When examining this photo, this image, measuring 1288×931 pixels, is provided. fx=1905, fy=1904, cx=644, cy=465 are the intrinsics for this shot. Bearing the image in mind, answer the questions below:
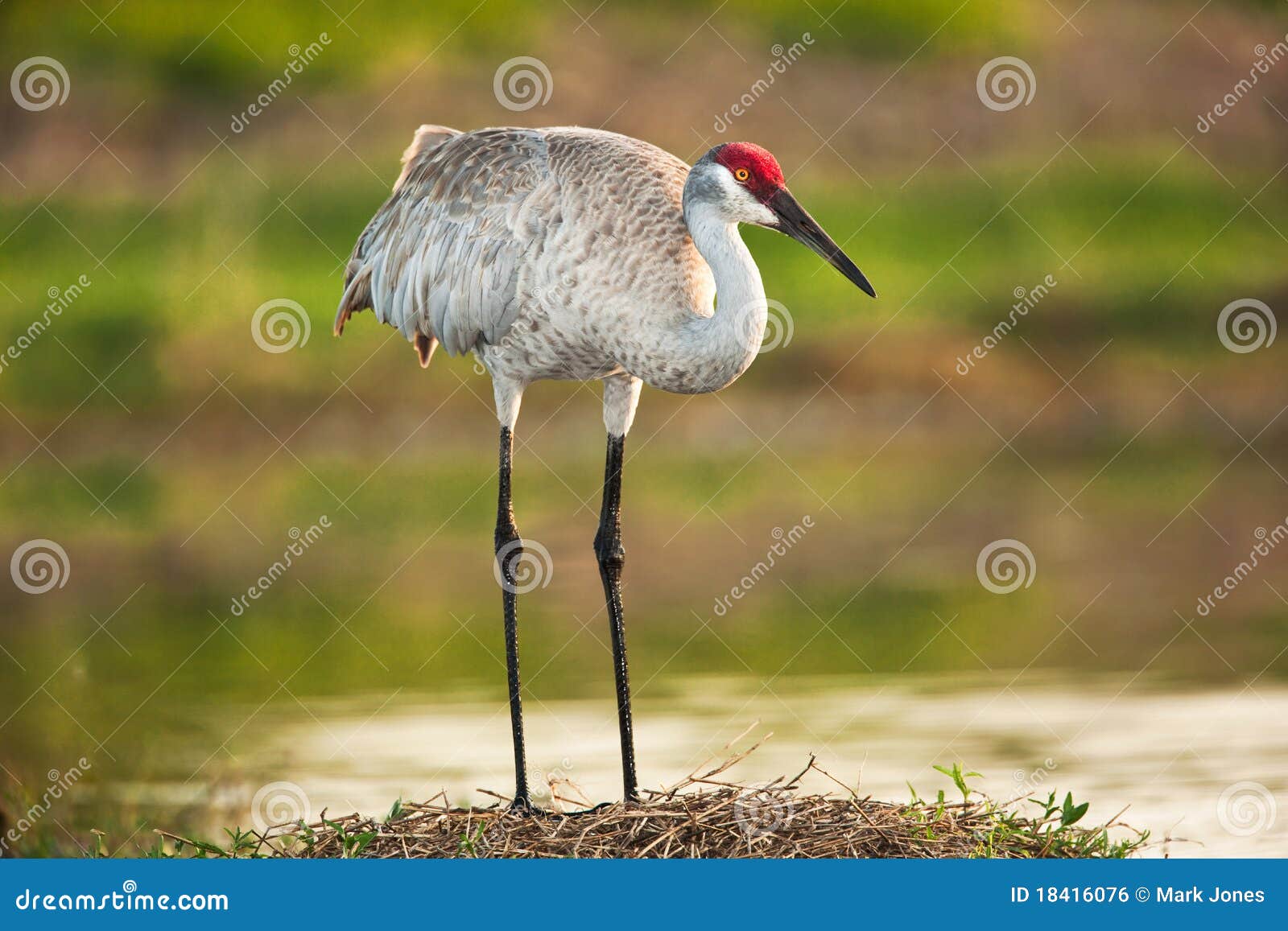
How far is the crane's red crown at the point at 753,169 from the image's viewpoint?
710cm

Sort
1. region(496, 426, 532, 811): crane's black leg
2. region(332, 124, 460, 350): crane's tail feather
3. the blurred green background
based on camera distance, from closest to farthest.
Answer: region(496, 426, 532, 811): crane's black leg
region(332, 124, 460, 350): crane's tail feather
the blurred green background

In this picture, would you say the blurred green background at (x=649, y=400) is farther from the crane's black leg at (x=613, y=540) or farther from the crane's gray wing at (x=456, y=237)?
the crane's gray wing at (x=456, y=237)

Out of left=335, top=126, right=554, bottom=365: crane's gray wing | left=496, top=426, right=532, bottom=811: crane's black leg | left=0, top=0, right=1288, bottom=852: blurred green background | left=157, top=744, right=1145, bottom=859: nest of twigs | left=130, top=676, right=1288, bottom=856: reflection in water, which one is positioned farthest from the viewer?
left=0, top=0, right=1288, bottom=852: blurred green background

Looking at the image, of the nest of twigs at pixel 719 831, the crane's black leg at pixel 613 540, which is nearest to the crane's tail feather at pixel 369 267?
the crane's black leg at pixel 613 540

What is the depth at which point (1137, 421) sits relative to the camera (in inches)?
845

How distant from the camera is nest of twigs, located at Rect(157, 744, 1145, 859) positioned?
6.39 m

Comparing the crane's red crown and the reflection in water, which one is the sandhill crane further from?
the reflection in water

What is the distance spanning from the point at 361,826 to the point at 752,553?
7.89 meters

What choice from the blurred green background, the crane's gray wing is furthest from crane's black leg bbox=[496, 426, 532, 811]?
the blurred green background

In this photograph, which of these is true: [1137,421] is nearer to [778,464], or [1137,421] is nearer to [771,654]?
[778,464]

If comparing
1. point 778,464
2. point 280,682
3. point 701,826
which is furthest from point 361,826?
point 778,464

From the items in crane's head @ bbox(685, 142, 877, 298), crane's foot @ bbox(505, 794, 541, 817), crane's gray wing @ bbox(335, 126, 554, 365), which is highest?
crane's gray wing @ bbox(335, 126, 554, 365)

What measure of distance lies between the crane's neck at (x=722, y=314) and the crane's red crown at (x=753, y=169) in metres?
0.16

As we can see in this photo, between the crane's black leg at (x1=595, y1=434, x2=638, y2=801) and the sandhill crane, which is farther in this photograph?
the crane's black leg at (x1=595, y1=434, x2=638, y2=801)
